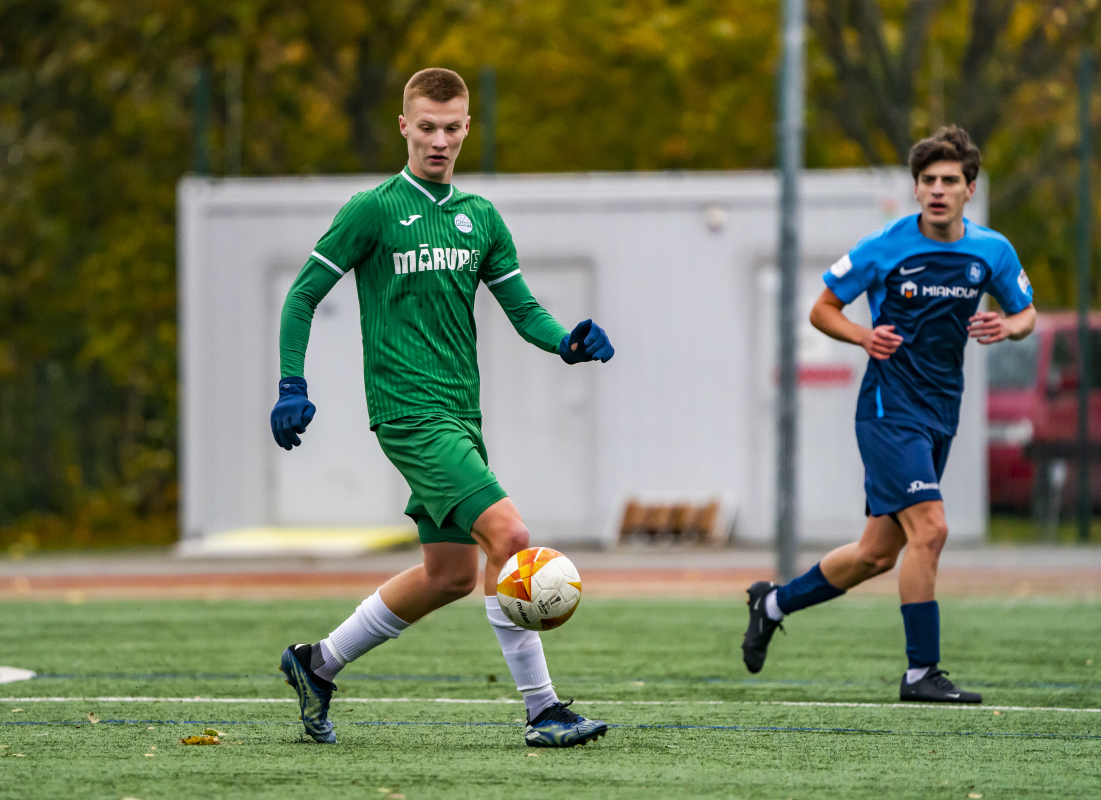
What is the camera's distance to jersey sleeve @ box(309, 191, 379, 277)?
550 cm

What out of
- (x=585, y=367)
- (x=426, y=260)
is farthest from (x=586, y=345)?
(x=585, y=367)

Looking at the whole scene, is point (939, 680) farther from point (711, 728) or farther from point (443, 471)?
point (443, 471)

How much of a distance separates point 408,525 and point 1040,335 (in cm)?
640

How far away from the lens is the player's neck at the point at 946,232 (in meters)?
6.92

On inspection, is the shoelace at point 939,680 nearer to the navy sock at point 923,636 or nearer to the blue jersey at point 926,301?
the navy sock at point 923,636

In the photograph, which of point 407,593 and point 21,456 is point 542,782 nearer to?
point 407,593

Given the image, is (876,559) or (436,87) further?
(876,559)

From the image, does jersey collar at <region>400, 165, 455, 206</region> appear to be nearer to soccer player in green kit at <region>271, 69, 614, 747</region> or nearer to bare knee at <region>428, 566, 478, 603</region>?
soccer player in green kit at <region>271, 69, 614, 747</region>

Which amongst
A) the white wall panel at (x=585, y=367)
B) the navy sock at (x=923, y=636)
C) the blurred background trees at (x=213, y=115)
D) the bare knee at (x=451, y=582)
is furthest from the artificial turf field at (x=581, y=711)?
the blurred background trees at (x=213, y=115)

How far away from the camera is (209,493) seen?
16516 mm

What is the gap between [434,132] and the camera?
18.1 feet

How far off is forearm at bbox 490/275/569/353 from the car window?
12.3 metres

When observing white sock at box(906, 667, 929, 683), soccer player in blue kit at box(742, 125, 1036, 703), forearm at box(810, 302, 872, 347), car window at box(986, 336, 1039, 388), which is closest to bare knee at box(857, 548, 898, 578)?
soccer player in blue kit at box(742, 125, 1036, 703)

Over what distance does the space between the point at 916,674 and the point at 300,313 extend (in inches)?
113
